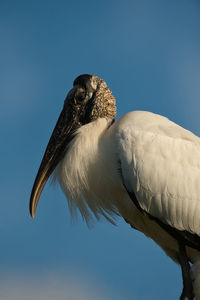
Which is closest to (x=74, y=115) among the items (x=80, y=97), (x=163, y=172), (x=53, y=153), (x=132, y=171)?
(x=80, y=97)

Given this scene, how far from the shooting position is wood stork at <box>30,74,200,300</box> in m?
5.72

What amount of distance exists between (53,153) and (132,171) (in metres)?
1.11

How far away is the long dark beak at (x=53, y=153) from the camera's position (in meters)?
6.22

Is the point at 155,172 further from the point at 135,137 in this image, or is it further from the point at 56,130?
the point at 56,130

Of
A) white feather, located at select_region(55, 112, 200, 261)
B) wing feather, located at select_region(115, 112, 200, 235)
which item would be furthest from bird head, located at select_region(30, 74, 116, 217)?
wing feather, located at select_region(115, 112, 200, 235)

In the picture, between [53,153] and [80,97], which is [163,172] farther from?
[80,97]

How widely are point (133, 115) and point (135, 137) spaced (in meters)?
0.46

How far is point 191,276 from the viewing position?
606 cm

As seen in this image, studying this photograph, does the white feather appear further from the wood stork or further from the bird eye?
the bird eye

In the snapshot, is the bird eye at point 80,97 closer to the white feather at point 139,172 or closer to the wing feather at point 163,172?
the white feather at point 139,172

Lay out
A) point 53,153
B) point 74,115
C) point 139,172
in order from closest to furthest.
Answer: point 139,172 < point 53,153 < point 74,115

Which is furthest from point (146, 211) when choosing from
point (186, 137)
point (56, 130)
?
point (56, 130)

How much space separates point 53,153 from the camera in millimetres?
6348

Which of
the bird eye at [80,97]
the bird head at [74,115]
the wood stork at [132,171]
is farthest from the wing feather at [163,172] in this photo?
the bird eye at [80,97]
